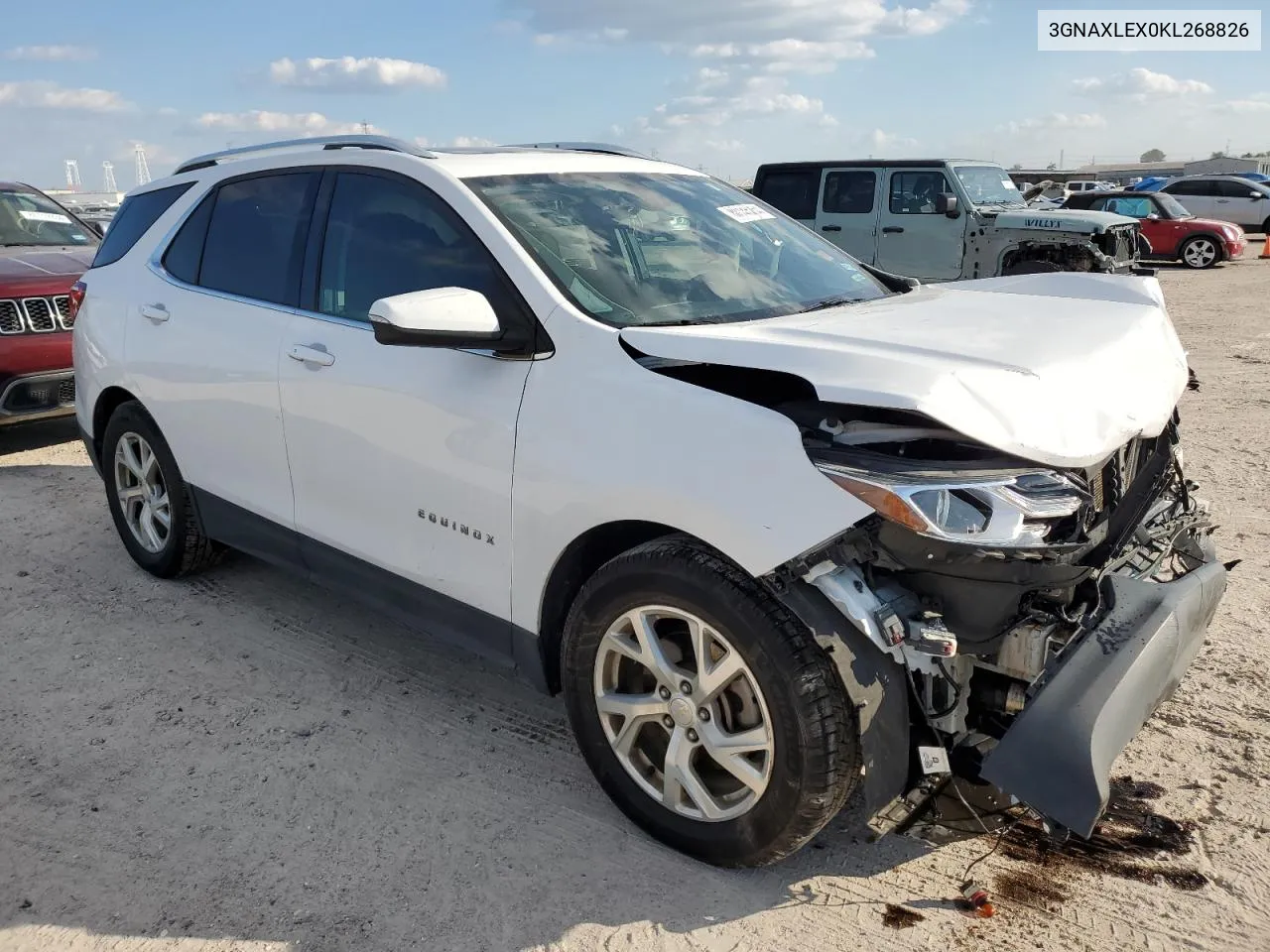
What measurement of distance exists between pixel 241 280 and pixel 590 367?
2000 millimetres

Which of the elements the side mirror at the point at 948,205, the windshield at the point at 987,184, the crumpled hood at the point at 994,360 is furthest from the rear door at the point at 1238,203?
the crumpled hood at the point at 994,360

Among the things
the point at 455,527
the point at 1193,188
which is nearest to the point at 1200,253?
the point at 1193,188

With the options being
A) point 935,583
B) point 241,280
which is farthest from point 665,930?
point 241,280

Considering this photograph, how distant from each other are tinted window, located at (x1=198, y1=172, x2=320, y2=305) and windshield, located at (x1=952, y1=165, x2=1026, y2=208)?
1071 cm

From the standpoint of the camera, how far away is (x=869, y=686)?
2344mm

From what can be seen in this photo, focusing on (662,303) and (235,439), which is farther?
(235,439)

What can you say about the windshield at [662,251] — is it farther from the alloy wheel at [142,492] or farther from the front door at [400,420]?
the alloy wheel at [142,492]

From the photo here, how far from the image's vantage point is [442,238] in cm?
323

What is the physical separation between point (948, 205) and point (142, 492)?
10.4 meters

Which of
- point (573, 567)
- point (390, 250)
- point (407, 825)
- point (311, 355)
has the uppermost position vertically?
point (390, 250)

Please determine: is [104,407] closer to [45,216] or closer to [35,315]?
[35,315]

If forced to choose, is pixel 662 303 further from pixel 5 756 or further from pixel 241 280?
pixel 5 756

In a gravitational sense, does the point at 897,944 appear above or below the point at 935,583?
below

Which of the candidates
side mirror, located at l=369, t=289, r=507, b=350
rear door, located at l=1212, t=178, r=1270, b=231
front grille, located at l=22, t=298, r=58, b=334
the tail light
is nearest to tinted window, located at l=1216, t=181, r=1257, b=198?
rear door, located at l=1212, t=178, r=1270, b=231
